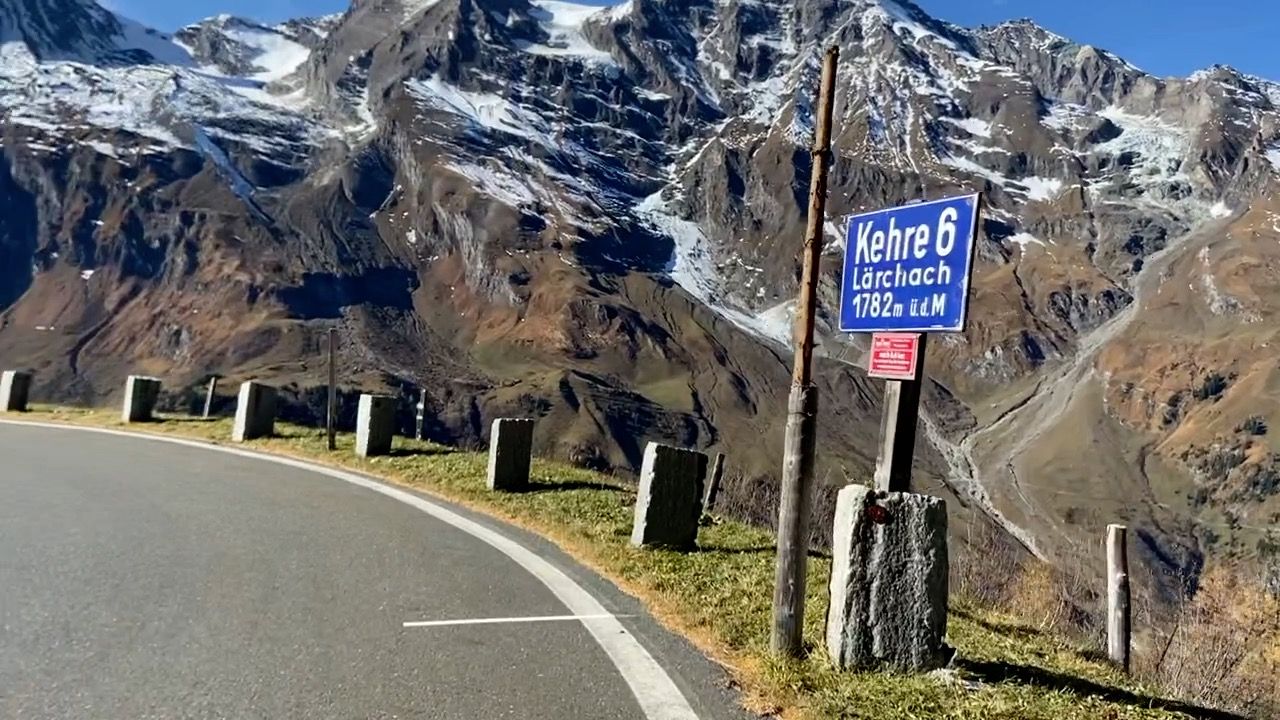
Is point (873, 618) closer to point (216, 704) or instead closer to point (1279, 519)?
point (216, 704)

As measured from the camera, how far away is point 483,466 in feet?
50.7

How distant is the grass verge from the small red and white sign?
72.9 inches

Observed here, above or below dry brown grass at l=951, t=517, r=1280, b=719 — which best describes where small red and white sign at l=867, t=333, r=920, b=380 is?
above

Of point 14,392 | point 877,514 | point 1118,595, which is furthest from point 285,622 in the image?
point 14,392

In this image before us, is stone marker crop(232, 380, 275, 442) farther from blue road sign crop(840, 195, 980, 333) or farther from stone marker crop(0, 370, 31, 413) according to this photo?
blue road sign crop(840, 195, 980, 333)

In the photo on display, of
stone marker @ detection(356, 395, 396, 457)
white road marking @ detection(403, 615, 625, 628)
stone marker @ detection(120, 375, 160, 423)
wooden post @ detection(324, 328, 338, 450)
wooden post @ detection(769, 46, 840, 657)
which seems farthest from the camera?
stone marker @ detection(120, 375, 160, 423)

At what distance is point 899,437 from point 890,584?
93cm

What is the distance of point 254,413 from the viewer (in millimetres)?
19812

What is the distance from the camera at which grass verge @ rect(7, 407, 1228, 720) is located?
552 centimetres

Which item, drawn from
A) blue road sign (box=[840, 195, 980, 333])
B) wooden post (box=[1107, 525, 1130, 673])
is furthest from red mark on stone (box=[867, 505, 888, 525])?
wooden post (box=[1107, 525, 1130, 673])

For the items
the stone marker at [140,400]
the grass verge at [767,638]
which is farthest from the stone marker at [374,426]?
the stone marker at [140,400]

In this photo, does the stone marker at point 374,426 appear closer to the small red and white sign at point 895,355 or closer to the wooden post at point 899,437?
the small red and white sign at point 895,355

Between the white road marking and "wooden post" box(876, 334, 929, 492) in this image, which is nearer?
"wooden post" box(876, 334, 929, 492)

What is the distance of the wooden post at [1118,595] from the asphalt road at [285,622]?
5207mm
